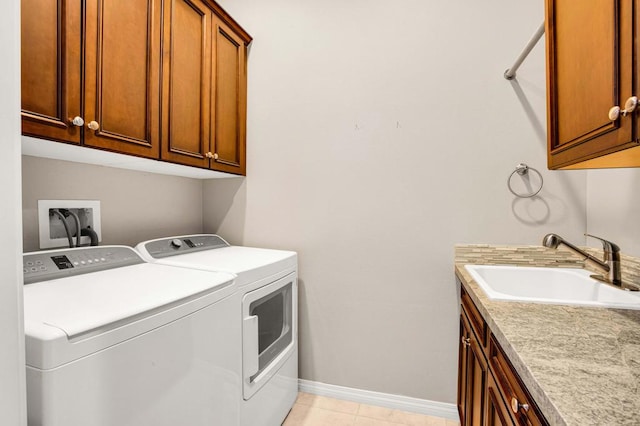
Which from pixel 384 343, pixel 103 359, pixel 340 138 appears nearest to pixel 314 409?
pixel 384 343

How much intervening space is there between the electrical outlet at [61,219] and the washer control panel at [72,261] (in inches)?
6.4

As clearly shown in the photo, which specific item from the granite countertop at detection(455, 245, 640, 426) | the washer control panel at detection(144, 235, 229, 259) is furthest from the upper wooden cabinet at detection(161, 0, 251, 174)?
the granite countertop at detection(455, 245, 640, 426)

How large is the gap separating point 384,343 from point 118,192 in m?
1.77

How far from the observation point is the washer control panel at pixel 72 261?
3.58 feet

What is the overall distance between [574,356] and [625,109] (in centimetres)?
58

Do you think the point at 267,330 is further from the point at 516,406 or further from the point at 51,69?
the point at 51,69

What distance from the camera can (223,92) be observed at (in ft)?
6.05

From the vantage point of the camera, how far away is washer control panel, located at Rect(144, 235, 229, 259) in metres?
1.59

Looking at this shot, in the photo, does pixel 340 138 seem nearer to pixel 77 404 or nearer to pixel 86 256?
pixel 86 256

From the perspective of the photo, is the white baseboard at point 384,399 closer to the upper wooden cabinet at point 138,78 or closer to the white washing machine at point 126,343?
the white washing machine at point 126,343

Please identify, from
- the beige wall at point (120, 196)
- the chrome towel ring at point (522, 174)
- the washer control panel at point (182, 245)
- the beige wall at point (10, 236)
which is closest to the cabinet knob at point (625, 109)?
the chrome towel ring at point (522, 174)

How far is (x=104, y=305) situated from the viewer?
32.7 inches

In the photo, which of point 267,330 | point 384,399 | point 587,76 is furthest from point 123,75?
point 384,399

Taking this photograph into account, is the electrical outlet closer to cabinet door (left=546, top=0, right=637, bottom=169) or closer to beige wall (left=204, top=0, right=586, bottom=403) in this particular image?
beige wall (left=204, top=0, right=586, bottom=403)
